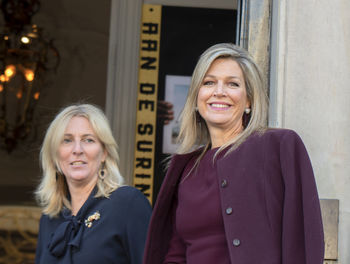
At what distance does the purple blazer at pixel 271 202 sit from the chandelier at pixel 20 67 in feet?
22.2

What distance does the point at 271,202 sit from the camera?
2094 millimetres

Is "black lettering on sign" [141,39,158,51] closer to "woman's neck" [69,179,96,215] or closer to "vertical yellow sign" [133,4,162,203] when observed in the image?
"vertical yellow sign" [133,4,162,203]

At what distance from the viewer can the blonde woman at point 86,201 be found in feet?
9.57

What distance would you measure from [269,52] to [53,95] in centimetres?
615

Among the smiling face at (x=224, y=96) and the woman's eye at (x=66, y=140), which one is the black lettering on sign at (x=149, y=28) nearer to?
the woman's eye at (x=66, y=140)

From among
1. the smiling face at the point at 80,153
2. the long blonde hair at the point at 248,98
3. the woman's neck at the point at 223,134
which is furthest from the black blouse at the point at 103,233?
the woman's neck at the point at 223,134

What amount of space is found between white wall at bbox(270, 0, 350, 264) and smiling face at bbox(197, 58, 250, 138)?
29.1 inches

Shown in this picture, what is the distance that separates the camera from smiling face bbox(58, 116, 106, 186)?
10.2 ft

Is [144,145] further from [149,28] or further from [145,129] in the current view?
[149,28]

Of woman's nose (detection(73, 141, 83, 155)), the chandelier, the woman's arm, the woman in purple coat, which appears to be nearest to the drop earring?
woman's nose (detection(73, 141, 83, 155))

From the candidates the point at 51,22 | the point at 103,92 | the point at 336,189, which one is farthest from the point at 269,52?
the point at 51,22

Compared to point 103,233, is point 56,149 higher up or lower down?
higher up

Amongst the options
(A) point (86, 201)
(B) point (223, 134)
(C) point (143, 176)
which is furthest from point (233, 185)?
(C) point (143, 176)

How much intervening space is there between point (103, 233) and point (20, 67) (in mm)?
6190
